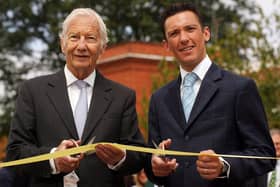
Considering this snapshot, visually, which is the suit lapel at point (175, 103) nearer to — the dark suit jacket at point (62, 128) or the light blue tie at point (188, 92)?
the light blue tie at point (188, 92)

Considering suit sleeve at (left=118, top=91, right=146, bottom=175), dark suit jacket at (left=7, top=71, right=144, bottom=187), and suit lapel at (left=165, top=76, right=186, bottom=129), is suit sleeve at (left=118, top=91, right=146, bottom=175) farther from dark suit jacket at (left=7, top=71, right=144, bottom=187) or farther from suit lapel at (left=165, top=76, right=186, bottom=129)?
suit lapel at (left=165, top=76, right=186, bottom=129)

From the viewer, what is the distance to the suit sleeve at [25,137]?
3.99 metres

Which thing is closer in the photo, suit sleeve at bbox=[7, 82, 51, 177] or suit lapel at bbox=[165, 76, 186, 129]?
suit sleeve at bbox=[7, 82, 51, 177]

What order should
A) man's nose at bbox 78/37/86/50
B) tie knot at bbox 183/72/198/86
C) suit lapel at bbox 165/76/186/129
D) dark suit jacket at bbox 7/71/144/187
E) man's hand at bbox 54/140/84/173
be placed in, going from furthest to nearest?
tie knot at bbox 183/72/198/86 < suit lapel at bbox 165/76/186/129 < man's nose at bbox 78/37/86/50 < dark suit jacket at bbox 7/71/144/187 < man's hand at bbox 54/140/84/173

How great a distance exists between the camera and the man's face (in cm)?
439

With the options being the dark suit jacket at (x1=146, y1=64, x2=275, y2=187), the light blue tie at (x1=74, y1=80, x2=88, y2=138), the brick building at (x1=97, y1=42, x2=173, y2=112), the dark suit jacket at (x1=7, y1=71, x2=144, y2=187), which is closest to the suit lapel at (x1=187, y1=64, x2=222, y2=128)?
the dark suit jacket at (x1=146, y1=64, x2=275, y2=187)

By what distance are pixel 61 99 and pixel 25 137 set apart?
364 millimetres

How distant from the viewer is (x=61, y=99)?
4.23 meters

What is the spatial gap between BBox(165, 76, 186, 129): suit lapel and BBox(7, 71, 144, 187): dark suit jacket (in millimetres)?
289

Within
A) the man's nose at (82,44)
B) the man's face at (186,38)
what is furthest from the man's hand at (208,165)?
the man's nose at (82,44)

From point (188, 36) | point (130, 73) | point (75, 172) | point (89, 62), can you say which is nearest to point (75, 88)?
point (89, 62)

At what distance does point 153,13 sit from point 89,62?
34461 millimetres

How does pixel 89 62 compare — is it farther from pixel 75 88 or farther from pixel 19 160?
pixel 19 160

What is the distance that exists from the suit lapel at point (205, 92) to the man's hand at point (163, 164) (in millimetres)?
326
